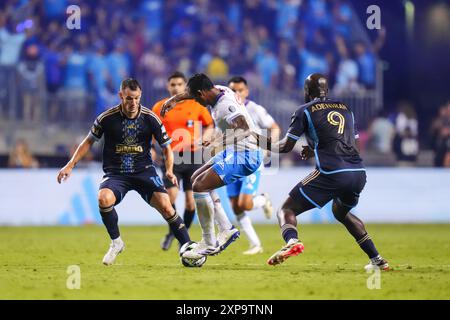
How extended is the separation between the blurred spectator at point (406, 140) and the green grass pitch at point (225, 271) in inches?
186

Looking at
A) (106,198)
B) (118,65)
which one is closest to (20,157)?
(118,65)

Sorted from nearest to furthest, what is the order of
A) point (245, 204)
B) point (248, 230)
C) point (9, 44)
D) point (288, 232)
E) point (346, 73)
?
point (288, 232), point (248, 230), point (245, 204), point (9, 44), point (346, 73)

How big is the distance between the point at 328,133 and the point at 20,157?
1182 centimetres

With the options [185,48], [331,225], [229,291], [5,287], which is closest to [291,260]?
[229,291]

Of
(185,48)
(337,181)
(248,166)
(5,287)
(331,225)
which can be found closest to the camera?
(5,287)

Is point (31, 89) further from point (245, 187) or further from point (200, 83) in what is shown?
point (200, 83)

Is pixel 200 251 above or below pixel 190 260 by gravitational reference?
above

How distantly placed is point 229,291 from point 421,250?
19.1ft

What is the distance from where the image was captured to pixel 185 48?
22641 millimetres

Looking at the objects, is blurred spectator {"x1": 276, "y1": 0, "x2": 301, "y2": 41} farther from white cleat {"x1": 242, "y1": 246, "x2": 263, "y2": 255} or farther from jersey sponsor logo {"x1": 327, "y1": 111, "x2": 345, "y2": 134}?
jersey sponsor logo {"x1": 327, "y1": 111, "x2": 345, "y2": 134}

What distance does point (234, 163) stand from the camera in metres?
10.4

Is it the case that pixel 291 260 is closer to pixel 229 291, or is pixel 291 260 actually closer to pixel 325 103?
pixel 325 103

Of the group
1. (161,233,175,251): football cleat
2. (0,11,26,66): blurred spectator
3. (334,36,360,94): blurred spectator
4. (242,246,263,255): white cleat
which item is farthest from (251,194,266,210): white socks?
(0,11,26,66): blurred spectator

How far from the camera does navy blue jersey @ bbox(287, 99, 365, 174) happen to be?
387 inches
